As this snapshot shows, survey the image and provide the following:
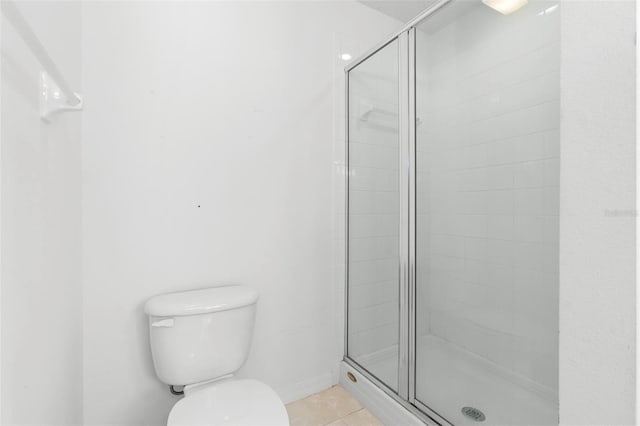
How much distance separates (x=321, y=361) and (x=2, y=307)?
141 centimetres

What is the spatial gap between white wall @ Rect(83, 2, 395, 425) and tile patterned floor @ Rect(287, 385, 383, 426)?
6cm

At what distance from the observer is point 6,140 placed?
1.87 ft

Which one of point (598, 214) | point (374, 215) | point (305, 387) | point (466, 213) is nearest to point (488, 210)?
point (466, 213)

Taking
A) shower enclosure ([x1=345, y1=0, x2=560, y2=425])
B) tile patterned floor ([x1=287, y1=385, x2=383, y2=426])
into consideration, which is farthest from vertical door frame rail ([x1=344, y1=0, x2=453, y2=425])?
tile patterned floor ([x1=287, y1=385, x2=383, y2=426])

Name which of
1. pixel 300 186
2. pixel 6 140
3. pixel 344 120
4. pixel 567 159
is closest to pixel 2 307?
pixel 6 140

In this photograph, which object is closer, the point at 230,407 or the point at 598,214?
the point at 598,214

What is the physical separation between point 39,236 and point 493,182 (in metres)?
1.64

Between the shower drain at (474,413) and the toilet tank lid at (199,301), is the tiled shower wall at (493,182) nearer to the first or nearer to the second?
the shower drain at (474,413)

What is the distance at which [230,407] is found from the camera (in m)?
0.98

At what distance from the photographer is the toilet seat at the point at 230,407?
36.0 inches

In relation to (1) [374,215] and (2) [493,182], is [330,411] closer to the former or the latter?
(1) [374,215]

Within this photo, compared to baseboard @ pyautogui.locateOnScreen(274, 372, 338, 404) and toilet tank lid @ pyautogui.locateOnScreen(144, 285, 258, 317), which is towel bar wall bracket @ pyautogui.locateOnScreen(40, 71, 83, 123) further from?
baseboard @ pyautogui.locateOnScreen(274, 372, 338, 404)

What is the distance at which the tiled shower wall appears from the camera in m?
1.36

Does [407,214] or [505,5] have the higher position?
[505,5]
